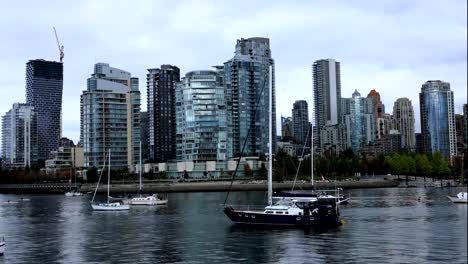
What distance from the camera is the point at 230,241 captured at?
227ft

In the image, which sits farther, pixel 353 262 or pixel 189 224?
pixel 189 224

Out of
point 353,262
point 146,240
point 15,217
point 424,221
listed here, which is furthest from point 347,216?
point 15,217

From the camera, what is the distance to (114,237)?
251 ft

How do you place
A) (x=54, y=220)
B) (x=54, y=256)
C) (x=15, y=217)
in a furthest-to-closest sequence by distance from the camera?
(x=15, y=217)
(x=54, y=220)
(x=54, y=256)

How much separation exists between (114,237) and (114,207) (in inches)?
2023

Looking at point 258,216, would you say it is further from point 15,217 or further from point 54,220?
point 15,217

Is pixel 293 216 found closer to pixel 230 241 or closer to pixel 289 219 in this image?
pixel 289 219

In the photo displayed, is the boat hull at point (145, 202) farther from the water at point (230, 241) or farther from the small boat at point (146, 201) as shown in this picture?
the water at point (230, 241)

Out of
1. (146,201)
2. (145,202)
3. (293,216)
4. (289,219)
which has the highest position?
(293,216)

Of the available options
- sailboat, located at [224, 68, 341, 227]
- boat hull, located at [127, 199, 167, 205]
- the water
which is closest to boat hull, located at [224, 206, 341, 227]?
sailboat, located at [224, 68, 341, 227]

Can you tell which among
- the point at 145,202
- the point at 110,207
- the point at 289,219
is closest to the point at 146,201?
the point at 145,202

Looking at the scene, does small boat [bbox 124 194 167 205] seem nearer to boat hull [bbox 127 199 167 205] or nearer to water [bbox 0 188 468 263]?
boat hull [bbox 127 199 167 205]

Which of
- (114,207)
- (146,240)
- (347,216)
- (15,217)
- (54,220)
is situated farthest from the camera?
(114,207)

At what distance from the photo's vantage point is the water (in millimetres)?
57219
